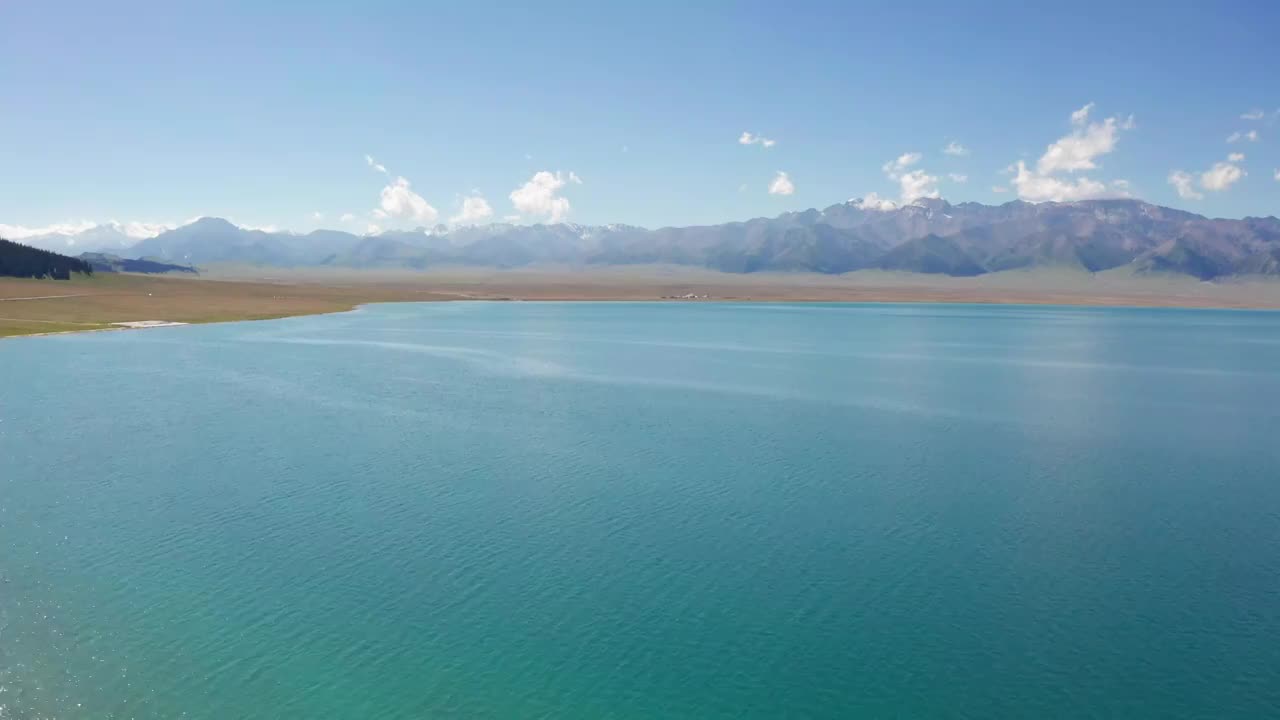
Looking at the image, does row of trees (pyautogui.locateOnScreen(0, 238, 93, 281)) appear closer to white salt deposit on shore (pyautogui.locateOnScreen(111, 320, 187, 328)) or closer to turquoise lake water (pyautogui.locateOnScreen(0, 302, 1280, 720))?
white salt deposit on shore (pyautogui.locateOnScreen(111, 320, 187, 328))

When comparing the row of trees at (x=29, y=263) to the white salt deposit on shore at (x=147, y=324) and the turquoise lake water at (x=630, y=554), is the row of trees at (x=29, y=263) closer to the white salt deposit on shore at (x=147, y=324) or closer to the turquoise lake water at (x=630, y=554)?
the white salt deposit on shore at (x=147, y=324)

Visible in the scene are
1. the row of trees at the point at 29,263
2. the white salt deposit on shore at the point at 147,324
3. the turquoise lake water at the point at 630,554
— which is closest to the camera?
the turquoise lake water at the point at 630,554

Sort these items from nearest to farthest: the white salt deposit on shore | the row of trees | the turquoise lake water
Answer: the turquoise lake water → the white salt deposit on shore → the row of trees

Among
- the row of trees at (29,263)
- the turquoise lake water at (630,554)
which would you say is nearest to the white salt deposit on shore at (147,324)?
the row of trees at (29,263)

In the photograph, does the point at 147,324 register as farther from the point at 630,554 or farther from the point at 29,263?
the point at 630,554

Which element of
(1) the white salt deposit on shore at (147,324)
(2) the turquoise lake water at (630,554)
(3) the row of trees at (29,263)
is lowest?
(2) the turquoise lake water at (630,554)

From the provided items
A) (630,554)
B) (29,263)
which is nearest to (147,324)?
(29,263)

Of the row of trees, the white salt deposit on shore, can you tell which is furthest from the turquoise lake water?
the row of trees
